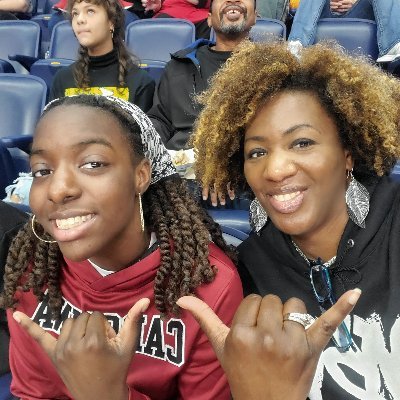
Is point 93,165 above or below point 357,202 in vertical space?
above

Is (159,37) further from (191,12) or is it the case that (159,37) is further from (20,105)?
(20,105)

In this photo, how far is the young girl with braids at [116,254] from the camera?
1209 mm

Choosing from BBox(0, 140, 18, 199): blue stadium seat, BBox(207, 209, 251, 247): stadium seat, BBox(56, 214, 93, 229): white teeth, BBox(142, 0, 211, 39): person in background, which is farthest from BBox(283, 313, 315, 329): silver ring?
BBox(142, 0, 211, 39): person in background

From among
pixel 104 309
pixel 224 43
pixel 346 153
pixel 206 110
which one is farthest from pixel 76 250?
pixel 224 43

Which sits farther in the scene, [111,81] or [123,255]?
[111,81]

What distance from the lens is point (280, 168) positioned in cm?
134

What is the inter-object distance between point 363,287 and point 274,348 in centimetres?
56

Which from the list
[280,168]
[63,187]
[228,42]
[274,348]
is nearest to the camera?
[274,348]

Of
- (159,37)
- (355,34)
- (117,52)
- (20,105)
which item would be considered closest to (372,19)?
(355,34)

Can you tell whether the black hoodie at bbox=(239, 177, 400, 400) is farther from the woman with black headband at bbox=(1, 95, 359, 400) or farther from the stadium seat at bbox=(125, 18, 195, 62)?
the stadium seat at bbox=(125, 18, 195, 62)

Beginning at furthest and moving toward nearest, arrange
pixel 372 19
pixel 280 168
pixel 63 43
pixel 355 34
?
pixel 63 43
pixel 372 19
pixel 355 34
pixel 280 168

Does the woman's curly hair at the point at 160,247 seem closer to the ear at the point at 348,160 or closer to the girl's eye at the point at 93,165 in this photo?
the girl's eye at the point at 93,165

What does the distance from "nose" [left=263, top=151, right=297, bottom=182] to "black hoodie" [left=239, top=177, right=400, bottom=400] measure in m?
0.26

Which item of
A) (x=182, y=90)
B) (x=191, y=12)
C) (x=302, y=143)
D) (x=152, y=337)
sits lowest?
(x=191, y=12)
